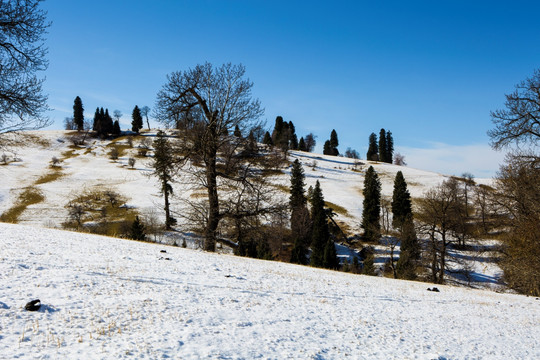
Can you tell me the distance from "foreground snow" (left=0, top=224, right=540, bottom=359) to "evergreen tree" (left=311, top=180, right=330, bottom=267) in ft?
118

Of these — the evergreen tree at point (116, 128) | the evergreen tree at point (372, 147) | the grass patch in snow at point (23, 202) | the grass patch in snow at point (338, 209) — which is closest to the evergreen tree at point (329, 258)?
the grass patch in snow at point (338, 209)

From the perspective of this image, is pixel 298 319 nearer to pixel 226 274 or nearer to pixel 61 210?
pixel 226 274

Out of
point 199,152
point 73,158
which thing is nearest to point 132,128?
point 73,158

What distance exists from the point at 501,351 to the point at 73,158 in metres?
123

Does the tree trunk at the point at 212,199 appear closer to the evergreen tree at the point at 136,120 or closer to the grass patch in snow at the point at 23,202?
the grass patch in snow at the point at 23,202

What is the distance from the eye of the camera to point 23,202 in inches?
2537

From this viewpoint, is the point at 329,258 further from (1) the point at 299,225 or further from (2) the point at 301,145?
(2) the point at 301,145

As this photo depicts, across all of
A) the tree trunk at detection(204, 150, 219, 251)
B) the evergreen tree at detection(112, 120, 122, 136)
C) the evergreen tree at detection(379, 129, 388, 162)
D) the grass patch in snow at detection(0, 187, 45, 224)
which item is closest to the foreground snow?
the tree trunk at detection(204, 150, 219, 251)

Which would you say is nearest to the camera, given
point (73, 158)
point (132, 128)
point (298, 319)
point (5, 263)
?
point (298, 319)

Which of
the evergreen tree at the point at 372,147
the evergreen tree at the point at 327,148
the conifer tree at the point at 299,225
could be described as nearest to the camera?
the conifer tree at the point at 299,225

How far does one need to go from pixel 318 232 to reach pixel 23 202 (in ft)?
194

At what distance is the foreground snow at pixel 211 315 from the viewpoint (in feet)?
19.0

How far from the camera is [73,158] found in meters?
107

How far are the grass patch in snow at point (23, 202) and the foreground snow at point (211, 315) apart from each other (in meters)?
55.1
